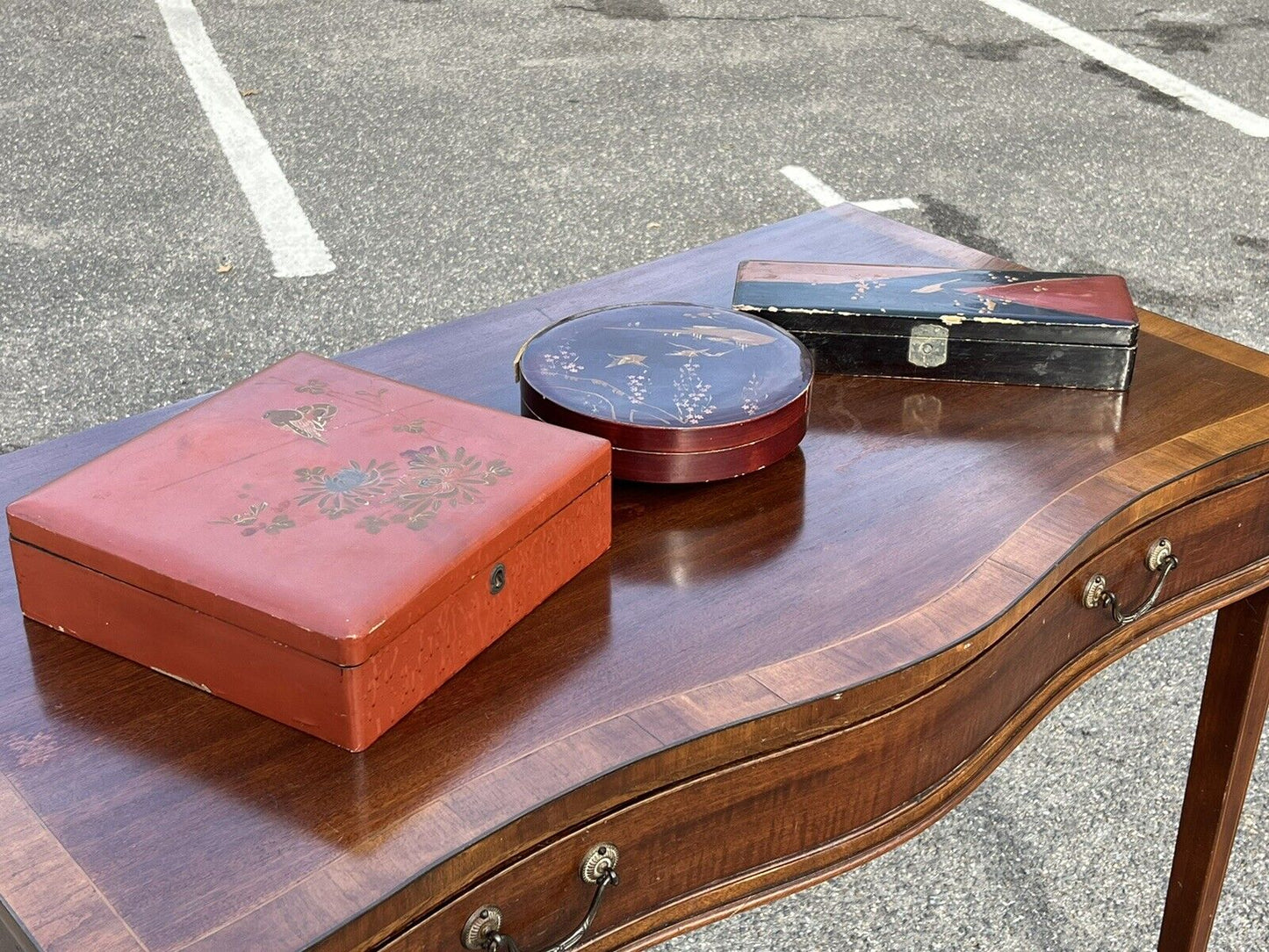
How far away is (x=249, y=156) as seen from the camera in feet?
11.4

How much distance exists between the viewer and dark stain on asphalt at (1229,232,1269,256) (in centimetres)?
322

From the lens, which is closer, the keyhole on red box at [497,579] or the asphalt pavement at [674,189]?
the keyhole on red box at [497,579]

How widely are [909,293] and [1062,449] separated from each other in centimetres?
21

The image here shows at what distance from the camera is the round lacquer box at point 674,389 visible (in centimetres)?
100

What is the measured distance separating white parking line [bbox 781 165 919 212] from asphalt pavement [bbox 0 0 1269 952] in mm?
37

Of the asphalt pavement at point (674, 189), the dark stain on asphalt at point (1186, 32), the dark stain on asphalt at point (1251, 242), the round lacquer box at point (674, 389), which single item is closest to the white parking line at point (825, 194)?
the asphalt pavement at point (674, 189)

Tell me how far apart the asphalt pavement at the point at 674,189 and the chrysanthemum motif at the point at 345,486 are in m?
0.95

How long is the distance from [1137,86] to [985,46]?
508mm

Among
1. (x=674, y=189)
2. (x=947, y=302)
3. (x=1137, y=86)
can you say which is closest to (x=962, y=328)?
(x=947, y=302)

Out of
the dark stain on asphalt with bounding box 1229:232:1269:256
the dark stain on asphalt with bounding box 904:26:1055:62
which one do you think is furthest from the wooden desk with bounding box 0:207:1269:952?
the dark stain on asphalt with bounding box 904:26:1055:62

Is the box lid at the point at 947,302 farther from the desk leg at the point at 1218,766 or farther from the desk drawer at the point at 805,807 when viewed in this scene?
the desk leg at the point at 1218,766

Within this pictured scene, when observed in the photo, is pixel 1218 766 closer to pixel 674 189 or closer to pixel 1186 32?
pixel 674 189

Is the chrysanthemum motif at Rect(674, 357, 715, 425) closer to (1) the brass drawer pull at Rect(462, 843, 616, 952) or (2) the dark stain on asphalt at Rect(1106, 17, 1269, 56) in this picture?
(1) the brass drawer pull at Rect(462, 843, 616, 952)

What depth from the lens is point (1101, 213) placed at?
131 inches
